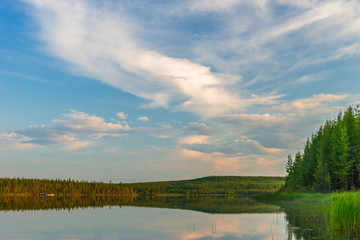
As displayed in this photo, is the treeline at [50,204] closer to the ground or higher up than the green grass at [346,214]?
closer to the ground

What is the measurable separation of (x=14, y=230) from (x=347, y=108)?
83093mm

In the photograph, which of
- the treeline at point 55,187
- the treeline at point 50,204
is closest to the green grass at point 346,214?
the treeline at point 50,204

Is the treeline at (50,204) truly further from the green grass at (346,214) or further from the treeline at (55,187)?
the treeline at (55,187)

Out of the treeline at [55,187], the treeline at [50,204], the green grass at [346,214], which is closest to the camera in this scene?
the green grass at [346,214]

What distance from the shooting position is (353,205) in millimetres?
23578

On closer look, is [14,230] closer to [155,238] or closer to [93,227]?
[93,227]

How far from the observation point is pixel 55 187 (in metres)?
177

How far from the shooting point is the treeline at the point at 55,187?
160 metres

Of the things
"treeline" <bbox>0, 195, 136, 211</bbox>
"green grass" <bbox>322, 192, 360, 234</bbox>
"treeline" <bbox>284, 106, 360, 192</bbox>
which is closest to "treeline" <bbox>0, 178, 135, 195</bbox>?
"treeline" <bbox>0, 195, 136, 211</bbox>

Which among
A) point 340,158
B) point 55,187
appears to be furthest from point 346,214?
point 55,187

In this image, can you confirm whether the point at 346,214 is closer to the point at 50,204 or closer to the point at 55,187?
the point at 50,204

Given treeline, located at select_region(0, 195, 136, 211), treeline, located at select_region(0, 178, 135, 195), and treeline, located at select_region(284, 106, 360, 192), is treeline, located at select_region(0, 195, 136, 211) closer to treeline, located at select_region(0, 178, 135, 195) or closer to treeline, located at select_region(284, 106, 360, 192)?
treeline, located at select_region(284, 106, 360, 192)

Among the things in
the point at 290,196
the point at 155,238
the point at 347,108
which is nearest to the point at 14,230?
the point at 155,238

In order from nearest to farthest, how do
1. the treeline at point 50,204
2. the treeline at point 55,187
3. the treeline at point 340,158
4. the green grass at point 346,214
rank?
the green grass at point 346,214 < the treeline at point 50,204 < the treeline at point 340,158 < the treeline at point 55,187
